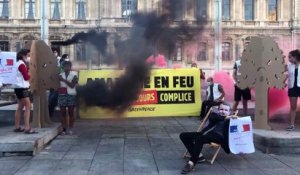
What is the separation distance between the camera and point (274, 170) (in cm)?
835

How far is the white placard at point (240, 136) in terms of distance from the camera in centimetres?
869

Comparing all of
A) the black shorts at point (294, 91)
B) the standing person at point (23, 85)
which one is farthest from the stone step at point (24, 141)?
the black shorts at point (294, 91)

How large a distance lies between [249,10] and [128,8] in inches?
1282

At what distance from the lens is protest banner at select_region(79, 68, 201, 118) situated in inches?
623

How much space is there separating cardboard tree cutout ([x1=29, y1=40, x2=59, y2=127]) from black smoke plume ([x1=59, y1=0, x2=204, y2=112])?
1.95m

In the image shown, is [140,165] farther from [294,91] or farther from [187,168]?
[294,91]

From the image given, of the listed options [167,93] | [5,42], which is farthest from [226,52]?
[5,42]

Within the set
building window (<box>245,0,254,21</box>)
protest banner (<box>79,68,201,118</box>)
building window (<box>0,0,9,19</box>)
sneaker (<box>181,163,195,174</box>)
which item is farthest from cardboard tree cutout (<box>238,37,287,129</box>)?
building window (<box>0,0,9,19</box>)

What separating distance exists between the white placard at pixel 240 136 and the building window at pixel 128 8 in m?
7.34

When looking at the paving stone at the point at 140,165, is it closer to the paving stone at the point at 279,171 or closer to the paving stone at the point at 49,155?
the paving stone at the point at 49,155

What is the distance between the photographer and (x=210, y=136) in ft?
28.2

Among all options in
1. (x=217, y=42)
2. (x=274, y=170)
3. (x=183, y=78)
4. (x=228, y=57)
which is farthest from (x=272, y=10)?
(x=274, y=170)

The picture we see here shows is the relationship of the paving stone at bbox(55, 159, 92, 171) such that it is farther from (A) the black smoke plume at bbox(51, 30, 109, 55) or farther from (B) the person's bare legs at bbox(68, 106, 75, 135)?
(A) the black smoke plume at bbox(51, 30, 109, 55)

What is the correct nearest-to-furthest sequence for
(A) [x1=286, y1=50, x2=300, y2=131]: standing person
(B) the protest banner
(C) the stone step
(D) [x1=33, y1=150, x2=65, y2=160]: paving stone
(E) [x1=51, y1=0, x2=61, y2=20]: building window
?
(D) [x1=33, y1=150, x2=65, y2=160]: paving stone → (C) the stone step → (A) [x1=286, y1=50, x2=300, y2=131]: standing person → (B) the protest banner → (E) [x1=51, y1=0, x2=61, y2=20]: building window
